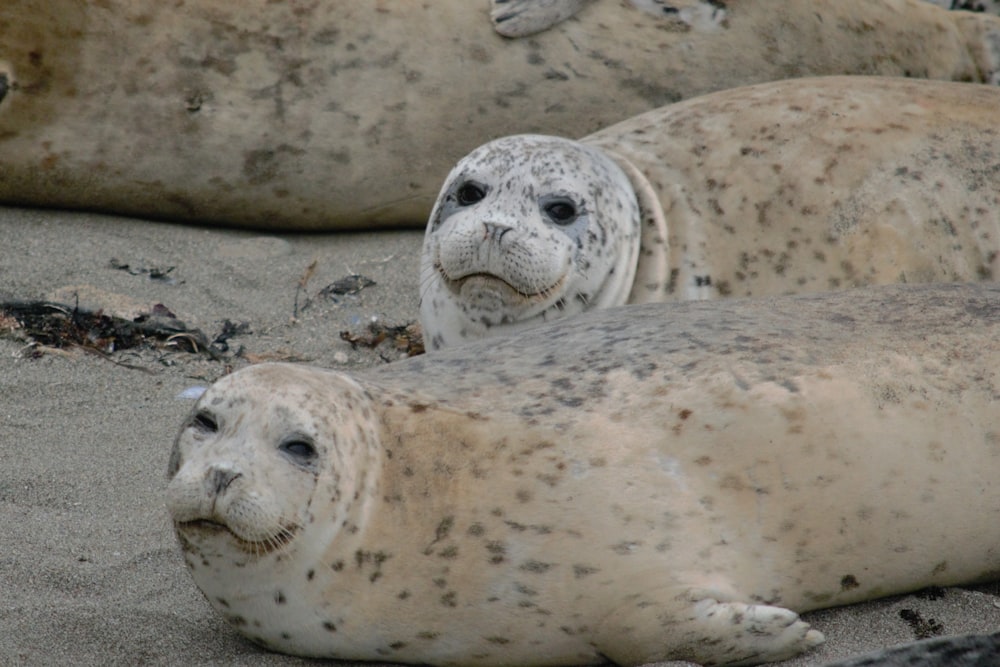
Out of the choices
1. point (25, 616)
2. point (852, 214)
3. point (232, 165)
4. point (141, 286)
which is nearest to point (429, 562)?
point (25, 616)

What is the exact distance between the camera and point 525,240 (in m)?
3.99

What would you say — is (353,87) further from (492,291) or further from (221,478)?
(221,478)

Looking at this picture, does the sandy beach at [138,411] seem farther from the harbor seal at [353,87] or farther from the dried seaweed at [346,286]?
the harbor seal at [353,87]

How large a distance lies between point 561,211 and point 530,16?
148 cm

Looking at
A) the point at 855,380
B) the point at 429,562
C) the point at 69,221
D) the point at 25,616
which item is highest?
the point at 855,380

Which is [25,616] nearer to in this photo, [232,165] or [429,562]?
[429,562]

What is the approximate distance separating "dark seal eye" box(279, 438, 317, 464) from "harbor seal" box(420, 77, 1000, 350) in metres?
1.14

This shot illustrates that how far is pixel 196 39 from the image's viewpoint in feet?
17.7

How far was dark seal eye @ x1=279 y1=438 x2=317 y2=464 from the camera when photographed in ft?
9.54

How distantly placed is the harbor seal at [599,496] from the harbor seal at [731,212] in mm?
851

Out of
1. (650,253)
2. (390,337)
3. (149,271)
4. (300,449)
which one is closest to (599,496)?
(300,449)

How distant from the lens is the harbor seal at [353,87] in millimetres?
5406

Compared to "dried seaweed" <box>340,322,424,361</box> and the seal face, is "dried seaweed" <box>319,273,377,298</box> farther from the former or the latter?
the seal face

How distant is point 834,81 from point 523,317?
4.23ft
